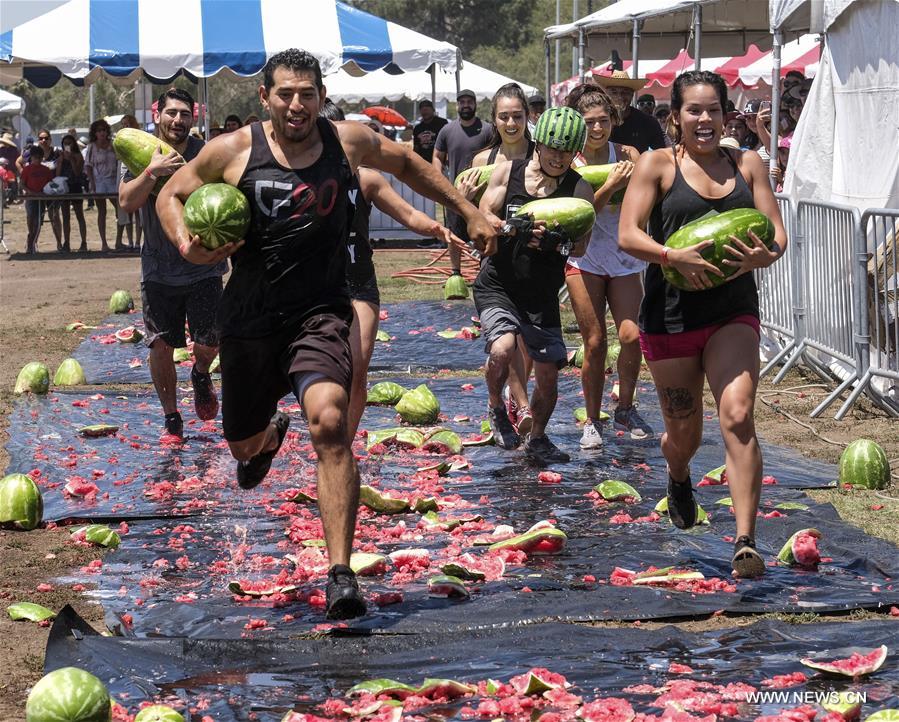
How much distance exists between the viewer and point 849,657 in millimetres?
5219

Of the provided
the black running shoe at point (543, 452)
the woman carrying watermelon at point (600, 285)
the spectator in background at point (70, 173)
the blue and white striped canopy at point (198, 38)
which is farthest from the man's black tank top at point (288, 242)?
the spectator in background at point (70, 173)

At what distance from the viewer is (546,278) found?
9.06 meters

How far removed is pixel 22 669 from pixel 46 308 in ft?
45.4

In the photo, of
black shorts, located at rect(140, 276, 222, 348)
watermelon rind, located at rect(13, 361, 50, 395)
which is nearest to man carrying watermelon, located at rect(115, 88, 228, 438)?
black shorts, located at rect(140, 276, 222, 348)

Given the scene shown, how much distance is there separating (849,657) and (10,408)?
8288 millimetres

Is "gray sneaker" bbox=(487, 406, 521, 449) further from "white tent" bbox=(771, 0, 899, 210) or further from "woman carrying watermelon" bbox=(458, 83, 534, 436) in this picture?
"white tent" bbox=(771, 0, 899, 210)

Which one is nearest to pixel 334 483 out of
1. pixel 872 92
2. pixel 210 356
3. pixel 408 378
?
pixel 210 356

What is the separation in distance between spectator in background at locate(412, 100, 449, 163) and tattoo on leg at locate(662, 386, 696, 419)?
19.7 meters

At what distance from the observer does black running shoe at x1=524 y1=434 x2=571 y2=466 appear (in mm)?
9172

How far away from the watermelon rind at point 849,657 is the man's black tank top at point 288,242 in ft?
8.95

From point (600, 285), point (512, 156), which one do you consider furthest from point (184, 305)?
point (600, 285)

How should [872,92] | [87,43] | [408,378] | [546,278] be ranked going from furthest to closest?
1. [87,43]
2. [408,378]
3. [872,92]
4. [546,278]

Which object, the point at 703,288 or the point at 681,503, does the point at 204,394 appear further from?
the point at 703,288

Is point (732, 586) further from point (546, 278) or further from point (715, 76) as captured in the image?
point (546, 278)
